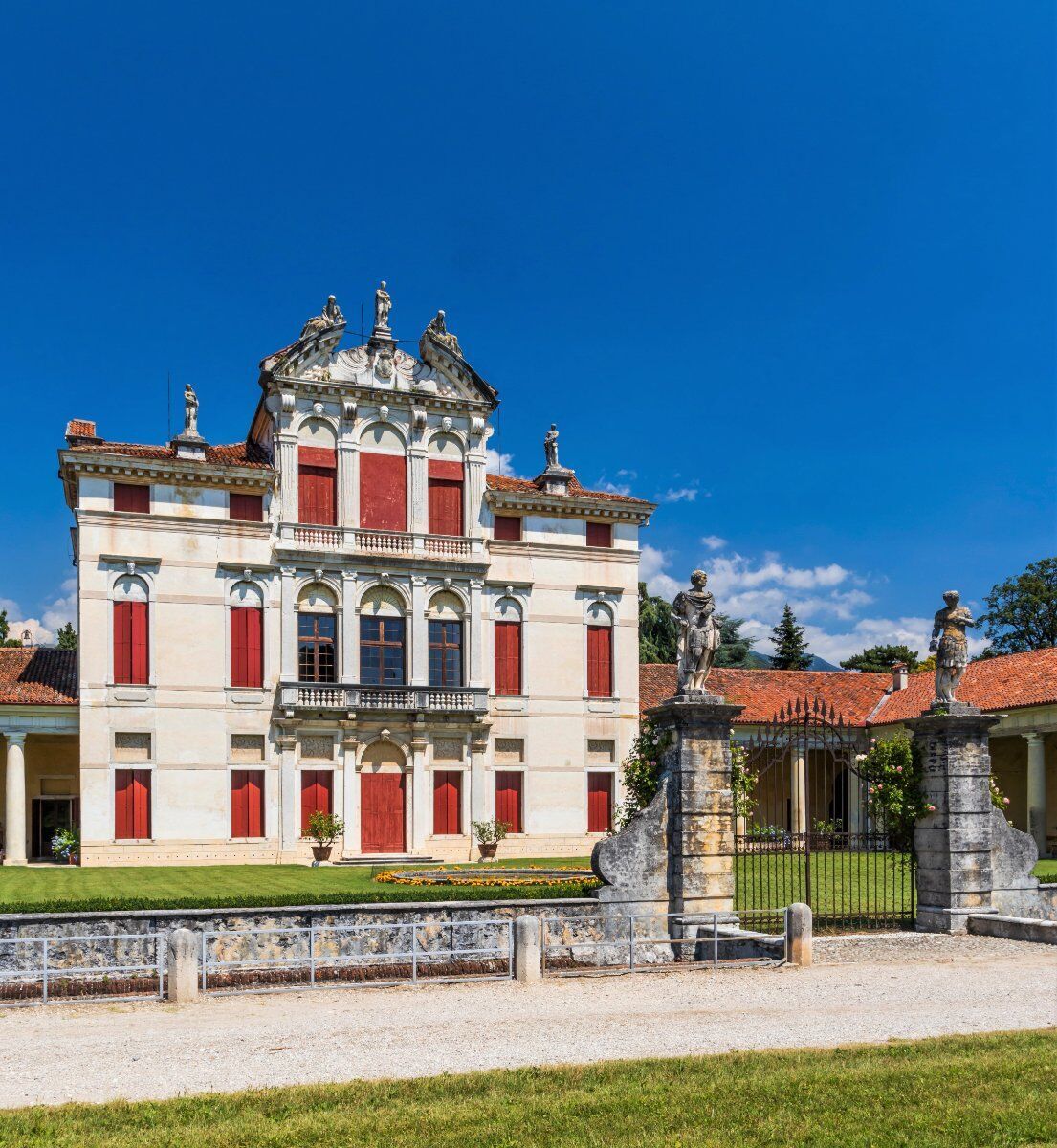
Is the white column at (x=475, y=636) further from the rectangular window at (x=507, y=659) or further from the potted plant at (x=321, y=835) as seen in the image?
the potted plant at (x=321, y=835)

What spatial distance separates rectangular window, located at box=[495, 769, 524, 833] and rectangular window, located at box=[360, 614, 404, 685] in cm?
465

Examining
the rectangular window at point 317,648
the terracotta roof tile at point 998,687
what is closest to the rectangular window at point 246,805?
the rectangular window at point 317,648


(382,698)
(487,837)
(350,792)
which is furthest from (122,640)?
(487,837)

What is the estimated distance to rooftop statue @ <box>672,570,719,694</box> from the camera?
18.5 m

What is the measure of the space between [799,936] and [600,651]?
24445mm

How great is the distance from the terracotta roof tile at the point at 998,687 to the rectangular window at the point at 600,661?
33.5 feet

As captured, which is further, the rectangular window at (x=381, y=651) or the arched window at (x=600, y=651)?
the arched window at (x=600, y=651)

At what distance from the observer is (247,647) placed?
121ft

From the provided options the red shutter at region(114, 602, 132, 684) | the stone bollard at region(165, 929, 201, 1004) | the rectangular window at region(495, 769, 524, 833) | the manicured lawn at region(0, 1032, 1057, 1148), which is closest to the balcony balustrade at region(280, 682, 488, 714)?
the rectangular window at region(495, 769, 524, 833)

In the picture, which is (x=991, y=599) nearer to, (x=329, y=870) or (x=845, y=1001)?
(x=329, y=870)

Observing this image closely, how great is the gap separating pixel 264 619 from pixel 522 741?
931 cm

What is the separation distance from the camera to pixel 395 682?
38500mm

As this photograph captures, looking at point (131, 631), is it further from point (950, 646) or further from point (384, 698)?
point (950, 646)

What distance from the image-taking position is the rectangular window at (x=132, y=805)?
34812 mm
